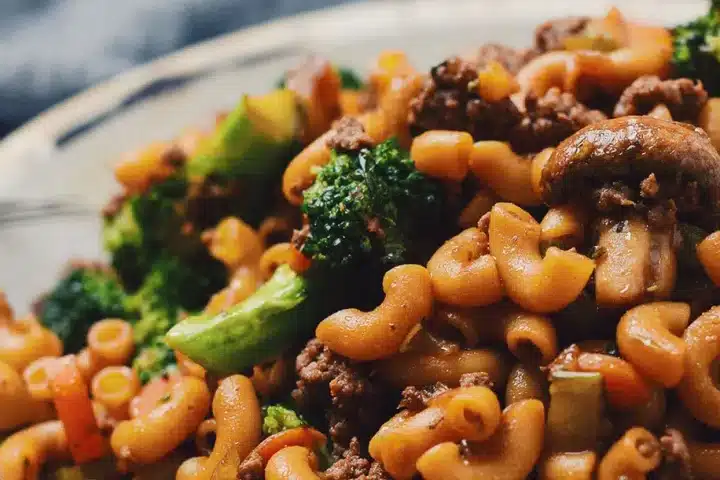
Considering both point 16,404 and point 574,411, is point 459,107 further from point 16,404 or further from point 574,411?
point 16,404

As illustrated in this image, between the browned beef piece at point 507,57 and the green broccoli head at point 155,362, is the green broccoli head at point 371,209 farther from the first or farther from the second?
the green broccoli head at point 155,362

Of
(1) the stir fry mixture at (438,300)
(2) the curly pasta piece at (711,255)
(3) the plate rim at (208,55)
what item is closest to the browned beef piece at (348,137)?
(1) the stir fry mixture at (438,300)

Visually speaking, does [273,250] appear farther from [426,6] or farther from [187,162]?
[426,6]

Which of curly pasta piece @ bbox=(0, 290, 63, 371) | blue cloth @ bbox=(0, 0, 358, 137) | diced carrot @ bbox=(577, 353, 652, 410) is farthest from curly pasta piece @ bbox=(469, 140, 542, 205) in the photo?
blue cloth @ bbox=(0, 0, 358, 137)

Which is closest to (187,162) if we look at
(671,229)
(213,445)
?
(213,445)

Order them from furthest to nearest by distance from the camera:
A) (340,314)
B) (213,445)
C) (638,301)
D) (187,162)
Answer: (187,162) → (213,445) → (340,314) → (638,301)

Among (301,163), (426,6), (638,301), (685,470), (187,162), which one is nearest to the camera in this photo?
(685,470)

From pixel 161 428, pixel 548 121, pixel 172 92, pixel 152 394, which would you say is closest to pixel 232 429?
pixel 161 428
